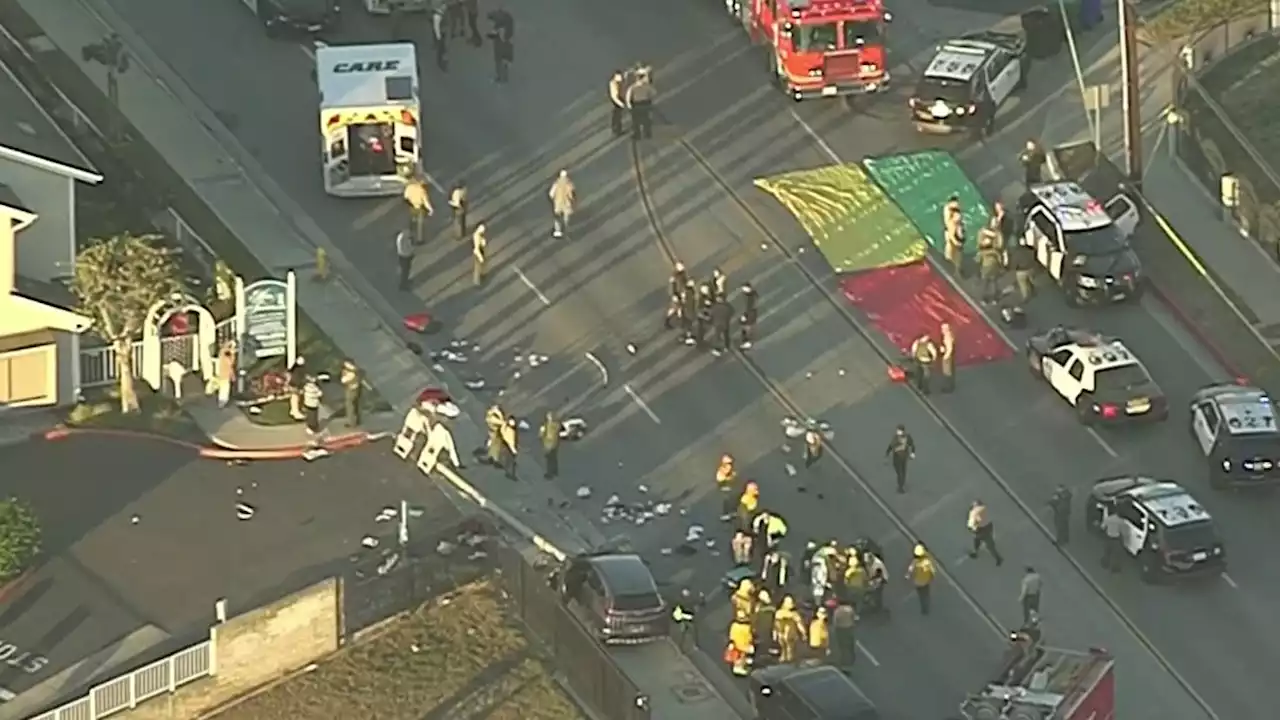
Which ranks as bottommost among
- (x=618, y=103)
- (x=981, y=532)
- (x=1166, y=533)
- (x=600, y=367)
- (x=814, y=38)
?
(x=981, y=532)

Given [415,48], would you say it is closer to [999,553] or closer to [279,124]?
[279,124]

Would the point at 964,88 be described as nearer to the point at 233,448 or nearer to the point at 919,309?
the point at 919,309

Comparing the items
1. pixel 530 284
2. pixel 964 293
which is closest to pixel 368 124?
pixel 530 284

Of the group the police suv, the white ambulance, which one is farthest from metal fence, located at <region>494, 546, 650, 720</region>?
the police suv

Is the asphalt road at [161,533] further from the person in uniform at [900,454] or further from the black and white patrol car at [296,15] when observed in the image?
the black and white patrol car at [296,15]

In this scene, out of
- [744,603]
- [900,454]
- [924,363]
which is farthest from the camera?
[924,363]

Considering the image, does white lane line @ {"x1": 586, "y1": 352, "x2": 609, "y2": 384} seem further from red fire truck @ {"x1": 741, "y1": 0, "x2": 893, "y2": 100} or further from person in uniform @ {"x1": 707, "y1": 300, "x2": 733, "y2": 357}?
red fire truck @ {"x1": 741, "y1": 0, "x2": 893, "y2": 100}
